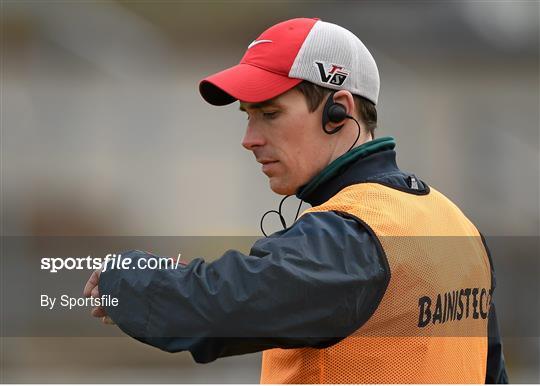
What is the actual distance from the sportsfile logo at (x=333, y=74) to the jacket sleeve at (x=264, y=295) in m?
0.35

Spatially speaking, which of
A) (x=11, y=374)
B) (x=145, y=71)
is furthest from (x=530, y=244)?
(x=11, y=374)

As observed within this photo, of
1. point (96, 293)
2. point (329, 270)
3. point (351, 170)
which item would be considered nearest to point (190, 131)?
point (351, 170)

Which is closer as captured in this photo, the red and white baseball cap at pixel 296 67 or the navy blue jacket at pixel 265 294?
the navy blue jacket at pixel 265 294

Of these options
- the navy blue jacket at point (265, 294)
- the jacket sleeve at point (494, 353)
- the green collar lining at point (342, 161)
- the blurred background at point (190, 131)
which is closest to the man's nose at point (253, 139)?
the green collar lining at point (342, 161)

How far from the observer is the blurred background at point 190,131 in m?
4.38

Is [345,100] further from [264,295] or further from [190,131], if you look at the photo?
[190,131]

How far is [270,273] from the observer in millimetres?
1276

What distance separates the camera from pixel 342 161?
153cm

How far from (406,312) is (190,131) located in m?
3.12

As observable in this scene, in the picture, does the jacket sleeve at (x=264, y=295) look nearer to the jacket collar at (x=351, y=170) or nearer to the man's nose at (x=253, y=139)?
the jacket collar at (x=351, y=170)

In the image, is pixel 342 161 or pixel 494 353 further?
pixel 494 353

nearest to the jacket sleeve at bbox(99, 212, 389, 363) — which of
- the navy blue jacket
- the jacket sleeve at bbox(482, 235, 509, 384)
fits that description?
the navy blue jacket

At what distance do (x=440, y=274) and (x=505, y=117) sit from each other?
338cm

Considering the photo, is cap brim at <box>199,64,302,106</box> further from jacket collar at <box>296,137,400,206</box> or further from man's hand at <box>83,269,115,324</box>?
man's hand at <box>83,269,115,324</box>
